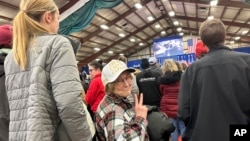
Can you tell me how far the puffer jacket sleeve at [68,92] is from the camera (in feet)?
4.53

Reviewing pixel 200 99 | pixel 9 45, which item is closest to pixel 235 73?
pixel 200 99

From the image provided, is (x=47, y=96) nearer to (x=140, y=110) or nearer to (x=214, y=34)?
(x=140, y=110)

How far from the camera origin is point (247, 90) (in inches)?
78.3

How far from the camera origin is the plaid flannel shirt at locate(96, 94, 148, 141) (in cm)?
154

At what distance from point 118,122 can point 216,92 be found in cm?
83

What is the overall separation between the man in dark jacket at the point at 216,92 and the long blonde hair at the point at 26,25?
3.74 feet

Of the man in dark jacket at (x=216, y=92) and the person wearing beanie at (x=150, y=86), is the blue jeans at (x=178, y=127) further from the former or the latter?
the man in dark jacket at (x=216, y=92)

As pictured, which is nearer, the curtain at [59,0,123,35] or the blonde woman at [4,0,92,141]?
the blonde woman at [4,0,92,141]

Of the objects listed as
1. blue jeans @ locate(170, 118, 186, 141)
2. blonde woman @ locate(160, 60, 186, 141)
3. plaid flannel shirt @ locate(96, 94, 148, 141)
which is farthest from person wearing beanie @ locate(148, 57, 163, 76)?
plaid flannel shirt @ locate(96, 94, 148, 141)

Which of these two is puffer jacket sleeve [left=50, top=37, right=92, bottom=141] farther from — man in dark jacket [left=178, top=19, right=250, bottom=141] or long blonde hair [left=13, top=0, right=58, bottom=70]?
man in dark jacket [left=178, top=19, right=250, bottom=141]

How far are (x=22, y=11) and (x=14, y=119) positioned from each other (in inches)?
22.5

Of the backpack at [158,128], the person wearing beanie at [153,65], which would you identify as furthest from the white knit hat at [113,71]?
the person wearing beanie at [153,65]

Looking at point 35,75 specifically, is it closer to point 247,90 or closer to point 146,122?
point 146,122

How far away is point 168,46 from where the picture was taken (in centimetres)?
1202
